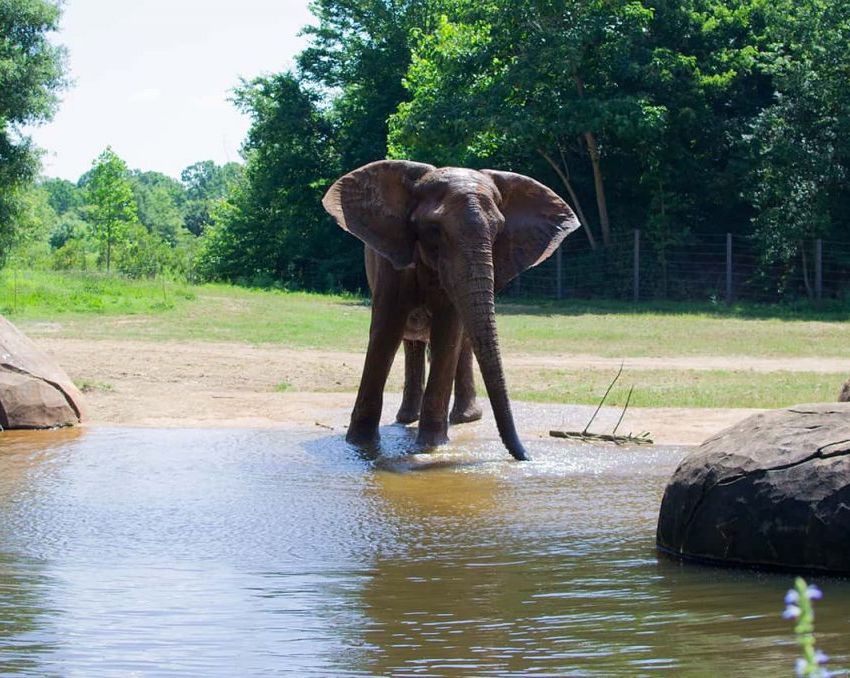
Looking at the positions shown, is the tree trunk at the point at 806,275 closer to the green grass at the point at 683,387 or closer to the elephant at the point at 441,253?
the green grass at the point at 683,387

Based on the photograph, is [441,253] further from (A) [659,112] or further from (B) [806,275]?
(A) [659,112]

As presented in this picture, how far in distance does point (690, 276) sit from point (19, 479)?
2496 centimetres

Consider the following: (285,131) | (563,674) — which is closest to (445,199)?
(563,674)

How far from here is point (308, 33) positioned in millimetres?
48469

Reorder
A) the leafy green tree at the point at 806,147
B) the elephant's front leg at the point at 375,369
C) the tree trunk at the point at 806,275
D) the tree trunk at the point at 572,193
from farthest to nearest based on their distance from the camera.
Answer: the tree trunk at the point at 572,193 < the tree trunk at the point at 806,275 < the leafy green tree at the point at 806,147 < the elephant's front leg at the point at 375,369

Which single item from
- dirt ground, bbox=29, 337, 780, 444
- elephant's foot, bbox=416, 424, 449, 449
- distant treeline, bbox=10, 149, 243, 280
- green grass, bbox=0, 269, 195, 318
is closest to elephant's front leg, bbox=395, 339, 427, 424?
dirt ground, bbox=29, 337, 780, 444

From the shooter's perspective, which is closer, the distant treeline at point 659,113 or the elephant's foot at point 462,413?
the elephant's foot at point 462,413

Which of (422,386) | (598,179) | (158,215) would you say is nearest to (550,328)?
(598,179)

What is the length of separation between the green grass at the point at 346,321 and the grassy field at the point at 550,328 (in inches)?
1.0

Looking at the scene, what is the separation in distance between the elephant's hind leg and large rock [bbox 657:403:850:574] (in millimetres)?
4864

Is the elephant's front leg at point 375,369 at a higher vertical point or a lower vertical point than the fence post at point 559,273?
lower

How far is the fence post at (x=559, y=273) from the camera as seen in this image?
32906mm

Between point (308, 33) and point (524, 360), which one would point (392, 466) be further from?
point (308, 33)

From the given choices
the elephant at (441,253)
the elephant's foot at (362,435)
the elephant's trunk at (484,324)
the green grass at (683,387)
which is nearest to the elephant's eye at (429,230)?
the elephant at (441,253)
